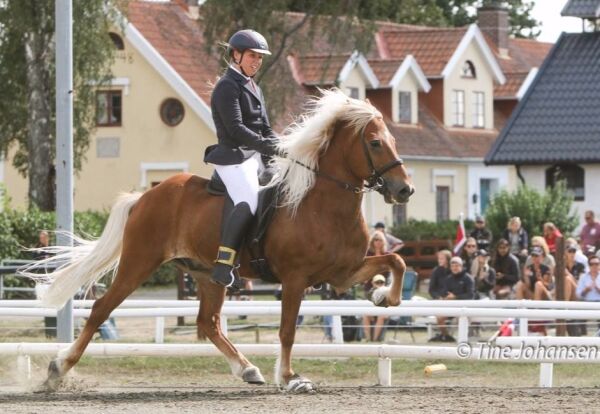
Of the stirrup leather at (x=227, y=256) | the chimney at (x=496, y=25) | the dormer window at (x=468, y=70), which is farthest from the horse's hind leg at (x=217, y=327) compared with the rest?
the chimney at (x=496, y=25)

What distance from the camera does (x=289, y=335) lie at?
38.0 ft

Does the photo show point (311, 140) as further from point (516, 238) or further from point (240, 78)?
point (516, 238)

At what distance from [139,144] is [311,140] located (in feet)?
101

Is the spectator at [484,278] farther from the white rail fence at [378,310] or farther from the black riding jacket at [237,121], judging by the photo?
the black riding jacket at [237,121]

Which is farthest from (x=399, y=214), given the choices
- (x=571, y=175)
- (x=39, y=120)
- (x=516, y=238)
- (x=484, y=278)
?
(x=484, y=278)

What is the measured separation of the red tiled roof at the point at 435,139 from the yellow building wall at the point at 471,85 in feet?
1.68

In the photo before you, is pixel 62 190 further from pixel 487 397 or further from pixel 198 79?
pixel 198 79

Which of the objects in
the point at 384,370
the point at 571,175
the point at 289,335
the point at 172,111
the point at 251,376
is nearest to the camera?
the point at 289,335

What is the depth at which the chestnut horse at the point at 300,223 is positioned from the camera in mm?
11406

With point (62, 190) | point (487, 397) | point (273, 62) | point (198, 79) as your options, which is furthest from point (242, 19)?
point (487, 397)

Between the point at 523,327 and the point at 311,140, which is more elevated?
the point at 311,140

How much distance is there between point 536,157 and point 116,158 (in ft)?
38.9

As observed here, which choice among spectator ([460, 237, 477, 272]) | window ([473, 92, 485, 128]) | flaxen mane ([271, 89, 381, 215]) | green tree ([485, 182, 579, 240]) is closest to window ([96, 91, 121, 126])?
window ([473, 92, 485, 128])

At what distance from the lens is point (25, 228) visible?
29.3m
